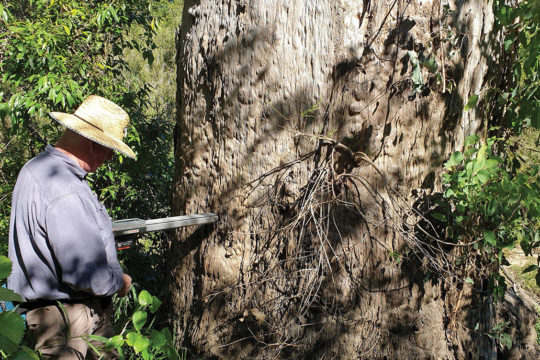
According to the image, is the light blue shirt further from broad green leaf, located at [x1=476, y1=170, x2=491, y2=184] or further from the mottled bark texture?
broad green leaf, located at [x1=476, y1=170, x2=491, y2=184]

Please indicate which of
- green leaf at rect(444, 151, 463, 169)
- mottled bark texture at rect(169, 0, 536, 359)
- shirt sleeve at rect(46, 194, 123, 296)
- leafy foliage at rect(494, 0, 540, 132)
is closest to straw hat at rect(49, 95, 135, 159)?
shirt sleeve at rect(46, 194, 123, 296)

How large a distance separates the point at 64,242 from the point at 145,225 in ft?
1.91

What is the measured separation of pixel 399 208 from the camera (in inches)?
111

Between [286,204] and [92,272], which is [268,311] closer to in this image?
[286,204]

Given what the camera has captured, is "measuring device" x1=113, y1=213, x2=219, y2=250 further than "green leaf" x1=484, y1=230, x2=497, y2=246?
Yes

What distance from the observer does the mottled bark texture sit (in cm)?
274

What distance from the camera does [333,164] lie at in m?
2.80

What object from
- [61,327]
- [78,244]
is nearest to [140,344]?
A: [78,244]

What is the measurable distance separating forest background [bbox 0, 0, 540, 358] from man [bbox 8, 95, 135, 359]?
0.83 metres

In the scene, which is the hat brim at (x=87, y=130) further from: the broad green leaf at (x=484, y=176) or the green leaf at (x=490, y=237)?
the green leaf at (x=490, y=237)

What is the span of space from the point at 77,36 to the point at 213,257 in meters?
2.54

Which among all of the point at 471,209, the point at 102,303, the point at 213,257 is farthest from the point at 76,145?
→ the point at 471,209

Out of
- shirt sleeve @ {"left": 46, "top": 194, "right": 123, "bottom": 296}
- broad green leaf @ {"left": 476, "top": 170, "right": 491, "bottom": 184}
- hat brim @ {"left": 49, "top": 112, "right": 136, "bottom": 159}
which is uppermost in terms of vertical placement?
hat brim @ {"left": 49, "top": 112, "right": 136, "bottom": 159}

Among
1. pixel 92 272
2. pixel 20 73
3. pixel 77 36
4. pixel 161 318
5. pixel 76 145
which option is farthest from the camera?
pixel 77 36
